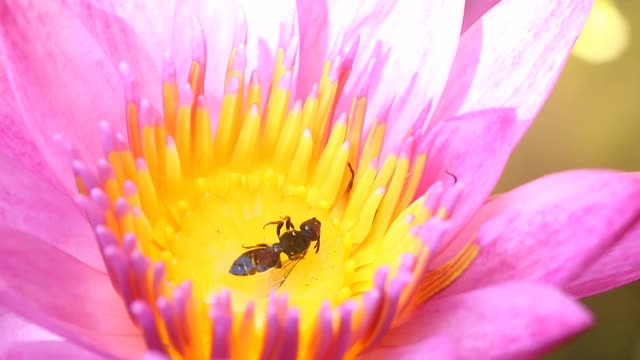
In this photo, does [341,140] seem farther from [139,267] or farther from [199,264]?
[139,267]

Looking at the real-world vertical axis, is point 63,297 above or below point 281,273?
below

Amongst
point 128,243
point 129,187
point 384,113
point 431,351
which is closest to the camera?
point 431,351

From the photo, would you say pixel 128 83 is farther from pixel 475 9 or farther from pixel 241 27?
pixel 475 9

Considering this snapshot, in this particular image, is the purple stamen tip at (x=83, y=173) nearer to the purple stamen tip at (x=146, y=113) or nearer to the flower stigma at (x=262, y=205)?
the flower stigma at (x=262, y=205)

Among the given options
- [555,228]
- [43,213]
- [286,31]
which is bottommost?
[555,228]

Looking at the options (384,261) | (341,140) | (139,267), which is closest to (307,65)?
(341,140)

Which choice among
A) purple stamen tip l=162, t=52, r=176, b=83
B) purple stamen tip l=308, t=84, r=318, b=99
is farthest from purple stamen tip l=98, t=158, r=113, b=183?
purple stamen tip l=308, t=84, r=318, b=99

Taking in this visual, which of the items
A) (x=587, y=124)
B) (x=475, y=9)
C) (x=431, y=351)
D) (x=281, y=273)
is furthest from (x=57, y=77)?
(x=587, y=124)

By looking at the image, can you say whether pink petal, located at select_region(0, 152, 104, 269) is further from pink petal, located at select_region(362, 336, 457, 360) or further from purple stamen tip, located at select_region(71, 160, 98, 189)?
pink petal, located at select_region(362, 336, 457, 360)

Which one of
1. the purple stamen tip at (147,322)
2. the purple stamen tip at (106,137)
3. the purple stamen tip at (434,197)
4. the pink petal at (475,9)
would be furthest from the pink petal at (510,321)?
the pink petal at (475,9)
